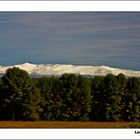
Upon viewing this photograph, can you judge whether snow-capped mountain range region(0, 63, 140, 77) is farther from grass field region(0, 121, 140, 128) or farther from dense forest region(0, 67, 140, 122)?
grass field region(0, 121, 140, 128)

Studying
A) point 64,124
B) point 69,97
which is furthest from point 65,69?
point 64,124

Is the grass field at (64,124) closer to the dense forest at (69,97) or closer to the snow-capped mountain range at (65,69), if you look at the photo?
the dense forest at (69,97)

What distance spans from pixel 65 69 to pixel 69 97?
0.90 meters

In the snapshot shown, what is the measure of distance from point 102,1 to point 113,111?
2.76 m

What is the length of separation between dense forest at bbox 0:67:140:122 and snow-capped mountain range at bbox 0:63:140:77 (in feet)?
0.49

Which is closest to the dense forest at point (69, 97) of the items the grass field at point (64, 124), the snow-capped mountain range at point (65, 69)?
the snow-capped mountain range at point (65, 69)

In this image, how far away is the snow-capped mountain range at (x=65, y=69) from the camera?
20.3 metres

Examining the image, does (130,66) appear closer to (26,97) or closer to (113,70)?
(113,70)

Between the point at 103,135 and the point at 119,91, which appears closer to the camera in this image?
the point at 103,135

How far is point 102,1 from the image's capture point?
19.6m

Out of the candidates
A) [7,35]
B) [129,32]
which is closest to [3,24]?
[7,35]

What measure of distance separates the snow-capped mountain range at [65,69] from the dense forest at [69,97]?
0.15m

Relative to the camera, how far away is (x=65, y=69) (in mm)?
20422

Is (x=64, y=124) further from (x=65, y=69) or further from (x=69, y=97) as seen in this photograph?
(x=65, y=69)
